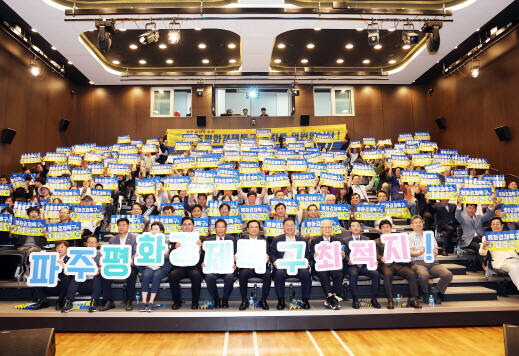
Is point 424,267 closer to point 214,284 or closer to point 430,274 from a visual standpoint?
point 430,274

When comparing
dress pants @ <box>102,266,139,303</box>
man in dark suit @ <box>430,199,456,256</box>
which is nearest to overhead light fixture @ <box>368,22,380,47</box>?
man in dark suit @ <box>430,199,456,256</box>

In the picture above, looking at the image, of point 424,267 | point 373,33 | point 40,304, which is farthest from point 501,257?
point 40,304

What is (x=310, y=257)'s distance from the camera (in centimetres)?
479

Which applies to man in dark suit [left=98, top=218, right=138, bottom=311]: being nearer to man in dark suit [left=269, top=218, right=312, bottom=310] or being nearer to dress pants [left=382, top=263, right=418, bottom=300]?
man in dark suit [left=269, top=218, right=312, bottom=310]

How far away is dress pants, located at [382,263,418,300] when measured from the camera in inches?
174

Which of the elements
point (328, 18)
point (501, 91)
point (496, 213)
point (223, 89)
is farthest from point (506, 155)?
point (223, 89)

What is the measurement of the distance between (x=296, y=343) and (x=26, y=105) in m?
9.60

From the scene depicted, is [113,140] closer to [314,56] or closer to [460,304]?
[314,56]

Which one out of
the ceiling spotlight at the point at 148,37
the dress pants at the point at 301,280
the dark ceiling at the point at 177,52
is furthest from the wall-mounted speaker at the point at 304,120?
the dress pants at the point at 301,280

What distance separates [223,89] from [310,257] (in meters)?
9.27

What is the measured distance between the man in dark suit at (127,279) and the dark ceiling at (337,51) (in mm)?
6665

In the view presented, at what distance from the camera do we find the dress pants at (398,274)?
4.42 m

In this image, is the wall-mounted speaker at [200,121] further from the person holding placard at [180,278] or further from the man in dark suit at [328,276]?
the man in dark suit at [328,276]

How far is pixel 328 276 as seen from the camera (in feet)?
15.0
